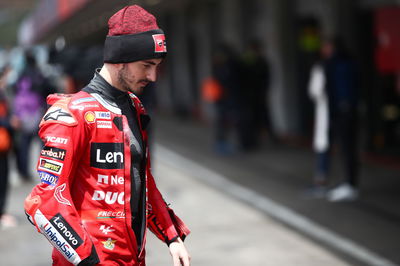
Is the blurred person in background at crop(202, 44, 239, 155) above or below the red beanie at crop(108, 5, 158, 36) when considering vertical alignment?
below

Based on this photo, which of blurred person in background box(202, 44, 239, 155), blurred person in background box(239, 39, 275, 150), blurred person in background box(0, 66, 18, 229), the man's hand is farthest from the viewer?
blurred person in background box(239, 39, 275, 150)

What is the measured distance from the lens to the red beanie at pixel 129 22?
8.03 feet

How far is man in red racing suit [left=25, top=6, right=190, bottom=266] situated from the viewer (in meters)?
2.29

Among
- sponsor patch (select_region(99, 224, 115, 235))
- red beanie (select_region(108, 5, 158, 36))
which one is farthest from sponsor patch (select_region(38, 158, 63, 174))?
red beanie (select_region(108, 5, 158, 36))

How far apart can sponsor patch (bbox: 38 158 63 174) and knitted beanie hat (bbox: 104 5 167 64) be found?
1.33ft

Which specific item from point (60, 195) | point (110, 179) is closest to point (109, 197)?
point (110, 179)

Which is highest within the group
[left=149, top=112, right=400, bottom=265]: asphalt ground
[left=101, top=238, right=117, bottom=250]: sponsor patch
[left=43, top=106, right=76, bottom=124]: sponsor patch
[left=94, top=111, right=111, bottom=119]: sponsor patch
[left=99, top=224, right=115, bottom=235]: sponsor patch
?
[left=43, top=106, right=76, bottom=124]: sponsor patch

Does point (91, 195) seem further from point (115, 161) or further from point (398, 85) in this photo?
point (398, 85)

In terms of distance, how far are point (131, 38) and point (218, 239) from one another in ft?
15.2

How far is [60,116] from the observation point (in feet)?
7.66

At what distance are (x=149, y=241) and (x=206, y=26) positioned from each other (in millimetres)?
13549

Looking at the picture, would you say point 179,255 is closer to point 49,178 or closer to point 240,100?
point 49,178

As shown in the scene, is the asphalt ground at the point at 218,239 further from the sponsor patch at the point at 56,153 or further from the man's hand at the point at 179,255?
the sponsor patch at the point at 56,153

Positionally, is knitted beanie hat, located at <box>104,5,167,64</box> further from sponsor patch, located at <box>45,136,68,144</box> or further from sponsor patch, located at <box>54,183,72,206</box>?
sponsor patch, located at <box>54,183,72,206</box>
